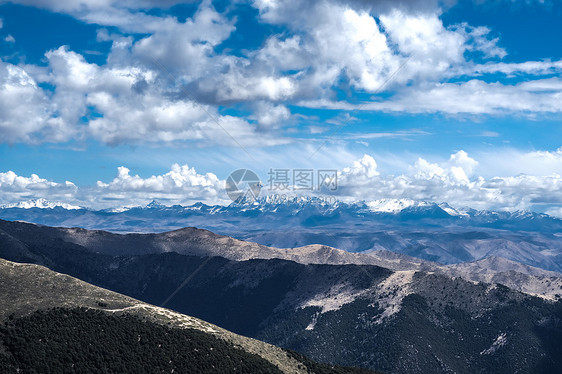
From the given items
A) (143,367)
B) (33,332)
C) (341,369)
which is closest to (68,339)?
(33,332)

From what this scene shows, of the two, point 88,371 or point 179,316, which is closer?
point 88,371

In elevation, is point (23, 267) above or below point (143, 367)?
above

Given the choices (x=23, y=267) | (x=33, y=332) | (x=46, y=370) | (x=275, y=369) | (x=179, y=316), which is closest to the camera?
(x=46, y=370)

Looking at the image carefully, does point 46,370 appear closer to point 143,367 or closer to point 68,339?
point 68,339

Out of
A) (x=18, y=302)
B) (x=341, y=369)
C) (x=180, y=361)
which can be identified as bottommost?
(x=341, y=369)

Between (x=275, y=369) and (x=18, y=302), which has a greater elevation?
(x=18, y=302)

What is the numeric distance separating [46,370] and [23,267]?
219 feet

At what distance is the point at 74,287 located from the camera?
598 ft

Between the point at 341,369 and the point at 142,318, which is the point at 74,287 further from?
the point at 341,369

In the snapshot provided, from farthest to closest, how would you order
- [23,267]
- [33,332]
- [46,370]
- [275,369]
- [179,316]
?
[23,267], [179,316], [275,369], [33,332], [46,370]

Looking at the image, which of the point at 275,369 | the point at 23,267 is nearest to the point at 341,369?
the point at 275,369

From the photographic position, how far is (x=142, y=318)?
6491 inches

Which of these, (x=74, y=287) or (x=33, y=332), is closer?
(x=33, y=332)

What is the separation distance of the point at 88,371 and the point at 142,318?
30.8m
